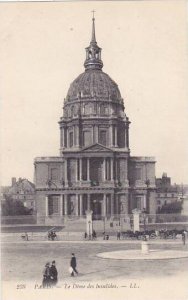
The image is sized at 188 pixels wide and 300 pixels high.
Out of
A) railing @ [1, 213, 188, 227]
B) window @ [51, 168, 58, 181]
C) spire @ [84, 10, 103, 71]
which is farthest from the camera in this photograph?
spire @ [84, 10, 103, 71]

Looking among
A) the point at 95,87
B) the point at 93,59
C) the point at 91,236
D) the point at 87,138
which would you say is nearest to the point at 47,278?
the point at 91,236

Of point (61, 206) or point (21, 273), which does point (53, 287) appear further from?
point (61, 206)

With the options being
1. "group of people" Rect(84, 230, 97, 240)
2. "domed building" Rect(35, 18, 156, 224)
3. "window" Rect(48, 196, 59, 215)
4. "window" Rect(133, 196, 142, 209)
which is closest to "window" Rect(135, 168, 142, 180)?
"domed building" Rect(35, 18, 156, 224)

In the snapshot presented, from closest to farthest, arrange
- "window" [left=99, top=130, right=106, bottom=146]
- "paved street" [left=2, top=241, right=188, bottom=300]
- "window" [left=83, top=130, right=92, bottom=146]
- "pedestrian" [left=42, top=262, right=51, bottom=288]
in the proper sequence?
"paved street" [left=2, top=241, right=188, bottom=300] < "pedestrian" [left=42, top=262, right=51, bottom=288] < "window" [left=99, top=130, right=106, bottom=146] < "window" [left=83, top=130, right=92, bottom=146]

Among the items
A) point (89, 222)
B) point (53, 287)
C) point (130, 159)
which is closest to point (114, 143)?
point (130, 159)

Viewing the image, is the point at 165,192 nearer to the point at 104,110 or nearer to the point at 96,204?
the point at 104,110

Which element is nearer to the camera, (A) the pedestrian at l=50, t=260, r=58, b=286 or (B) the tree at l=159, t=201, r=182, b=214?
(A) the pedestrian at l=50, t=260, r=58, b=286

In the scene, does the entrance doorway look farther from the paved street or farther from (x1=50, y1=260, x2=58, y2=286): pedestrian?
(x1=50, y1=260, x2=58, y2=286): pedestrian

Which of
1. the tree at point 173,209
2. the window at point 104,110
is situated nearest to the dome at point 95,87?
the window at point 104,110
